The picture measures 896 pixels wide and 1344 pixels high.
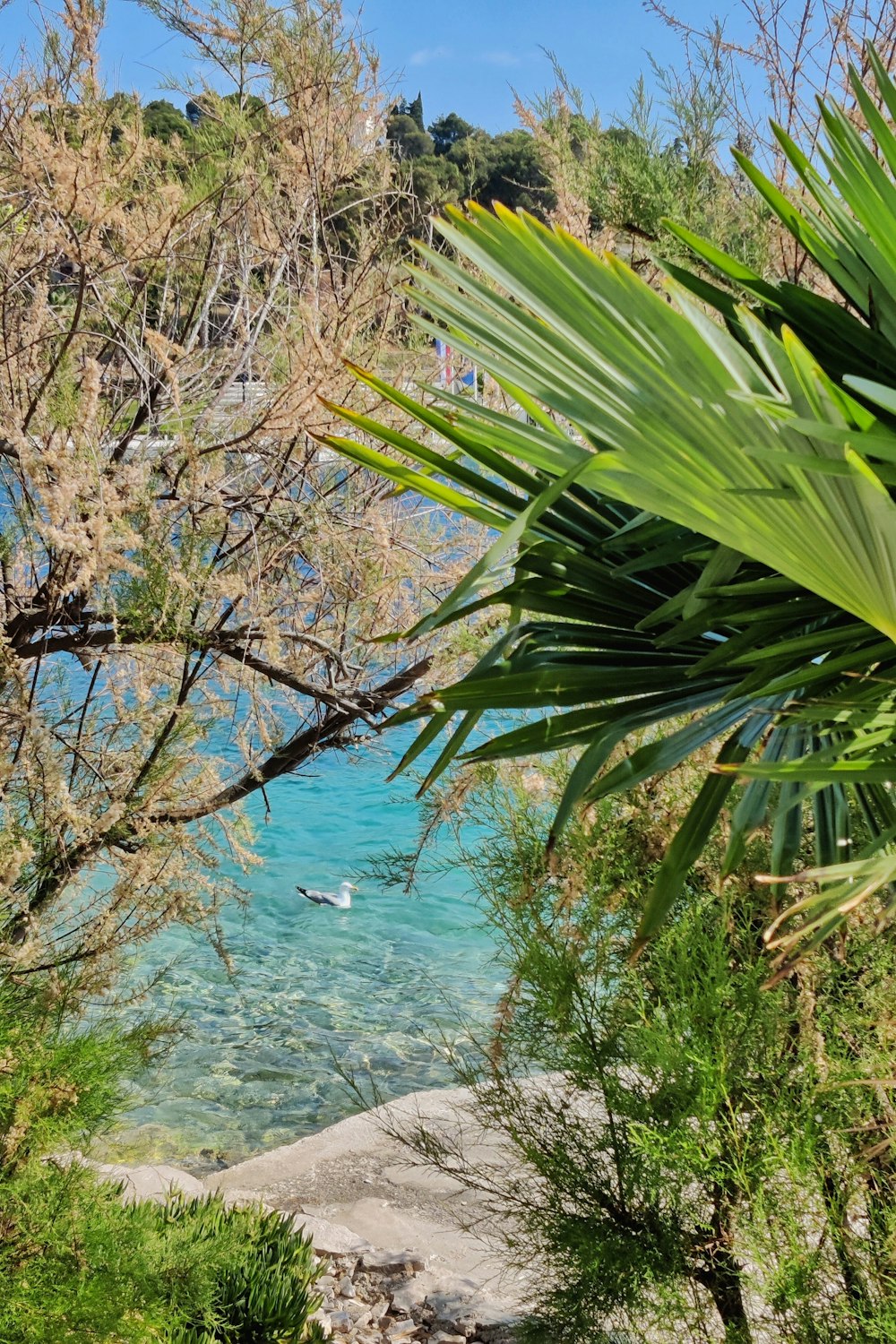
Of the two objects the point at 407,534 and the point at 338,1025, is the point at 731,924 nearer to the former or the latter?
the point at 407,534

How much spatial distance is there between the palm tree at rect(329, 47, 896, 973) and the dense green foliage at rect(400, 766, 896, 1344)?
63.3 inches

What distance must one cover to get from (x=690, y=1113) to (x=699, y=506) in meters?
2.57

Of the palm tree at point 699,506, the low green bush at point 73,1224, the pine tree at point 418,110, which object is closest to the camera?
the palm tree at point 699,506

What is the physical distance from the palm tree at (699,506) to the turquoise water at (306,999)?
127 inches

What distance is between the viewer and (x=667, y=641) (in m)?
1.51

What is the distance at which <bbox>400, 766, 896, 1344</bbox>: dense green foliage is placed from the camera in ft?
10.5

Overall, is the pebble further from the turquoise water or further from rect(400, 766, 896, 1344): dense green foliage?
the turquoise water

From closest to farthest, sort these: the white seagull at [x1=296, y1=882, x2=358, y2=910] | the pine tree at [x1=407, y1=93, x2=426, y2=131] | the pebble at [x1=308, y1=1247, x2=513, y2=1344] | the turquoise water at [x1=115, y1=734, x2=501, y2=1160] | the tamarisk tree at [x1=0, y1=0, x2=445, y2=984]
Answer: the tamarisk tree at [x1=0, y1=0, x2=445, y2=984], the pebble at [x1=308, y1=1247, x2=513, y2=1344], the turquoise water at [x1=115, y1=734, x2=501, y2=1160], the pine tree at [x1=407, y1=93, x2=426, y2=131], the white seagull at [x1=296, y1=882, x2=358, y2=910]

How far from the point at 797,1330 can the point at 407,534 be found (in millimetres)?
2965

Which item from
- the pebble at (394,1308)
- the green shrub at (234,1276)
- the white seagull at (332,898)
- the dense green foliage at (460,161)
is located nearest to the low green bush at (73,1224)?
the green shrub at (234,1276)

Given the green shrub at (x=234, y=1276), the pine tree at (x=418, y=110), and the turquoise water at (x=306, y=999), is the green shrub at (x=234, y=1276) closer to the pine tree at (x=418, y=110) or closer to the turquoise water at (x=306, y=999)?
the turquoise water at (x=306, y=999)

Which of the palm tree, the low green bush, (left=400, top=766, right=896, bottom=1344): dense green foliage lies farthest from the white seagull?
the palm tree

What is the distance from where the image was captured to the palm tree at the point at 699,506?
1114 mm

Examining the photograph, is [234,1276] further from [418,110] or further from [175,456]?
[418,110]
